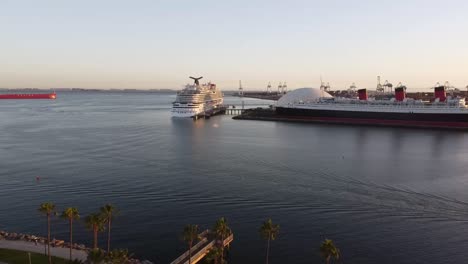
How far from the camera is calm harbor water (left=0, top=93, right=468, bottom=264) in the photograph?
23750mm

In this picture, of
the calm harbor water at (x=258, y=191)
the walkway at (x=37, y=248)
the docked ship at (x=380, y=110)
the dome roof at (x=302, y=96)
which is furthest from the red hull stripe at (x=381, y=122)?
the walkway at (x=37, y=248)

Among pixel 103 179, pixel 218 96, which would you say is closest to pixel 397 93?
pixel 218 96

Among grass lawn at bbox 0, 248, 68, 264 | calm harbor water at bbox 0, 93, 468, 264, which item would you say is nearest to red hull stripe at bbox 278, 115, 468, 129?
calm harbor water at bbox 0, 93, 468, 264

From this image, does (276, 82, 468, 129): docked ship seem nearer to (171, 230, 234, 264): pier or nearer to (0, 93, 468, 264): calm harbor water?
(0, 93, 468, 264): calm harbor water

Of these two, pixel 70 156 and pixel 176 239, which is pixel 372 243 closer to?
→ pixel 176 239

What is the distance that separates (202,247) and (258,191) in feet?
39.8

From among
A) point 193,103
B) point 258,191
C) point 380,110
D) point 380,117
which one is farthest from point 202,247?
point 193,103

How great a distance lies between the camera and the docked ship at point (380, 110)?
80.2 meters

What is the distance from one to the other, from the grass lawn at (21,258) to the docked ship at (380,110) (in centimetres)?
7621

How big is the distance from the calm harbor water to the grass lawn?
4090mm

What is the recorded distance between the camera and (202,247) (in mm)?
21719

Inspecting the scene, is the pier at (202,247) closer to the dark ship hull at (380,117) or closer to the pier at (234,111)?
the dark ship hull at (380,117)

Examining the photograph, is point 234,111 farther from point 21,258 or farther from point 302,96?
point 21,258

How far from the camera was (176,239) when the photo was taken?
23.9 metres
